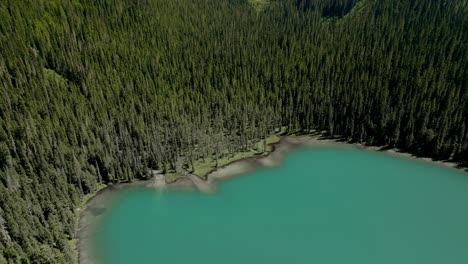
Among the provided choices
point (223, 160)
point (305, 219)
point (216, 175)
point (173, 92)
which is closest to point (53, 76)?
point (173, 92)

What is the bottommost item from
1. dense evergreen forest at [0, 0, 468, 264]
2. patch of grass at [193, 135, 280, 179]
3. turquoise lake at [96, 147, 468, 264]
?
turquoise lake at [96, 147, 468, 264]

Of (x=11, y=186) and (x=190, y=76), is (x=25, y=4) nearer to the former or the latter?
(x=190, y=76)

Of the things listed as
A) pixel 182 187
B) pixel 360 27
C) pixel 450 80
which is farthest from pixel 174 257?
pixel 360 27

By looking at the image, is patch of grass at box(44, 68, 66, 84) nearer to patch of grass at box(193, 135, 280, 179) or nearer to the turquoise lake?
the turquoise lake

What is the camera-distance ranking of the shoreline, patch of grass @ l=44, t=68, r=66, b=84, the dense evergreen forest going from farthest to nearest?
patch of grass @ l=44, t=68, r=66, b=84
the dense evergreen forest
the shoreline

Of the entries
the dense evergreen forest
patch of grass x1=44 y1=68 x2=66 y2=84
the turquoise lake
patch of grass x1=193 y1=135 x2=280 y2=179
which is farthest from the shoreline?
patch of grass x1=44 y1=68 x2=66 y2=84

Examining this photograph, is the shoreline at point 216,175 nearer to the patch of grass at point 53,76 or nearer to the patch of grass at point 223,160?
the patch of grass at point 223,160

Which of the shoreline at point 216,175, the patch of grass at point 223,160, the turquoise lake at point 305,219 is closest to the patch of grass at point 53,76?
the shoreline at point 216,175

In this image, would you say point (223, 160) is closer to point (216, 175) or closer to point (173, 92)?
point (216, 175)
